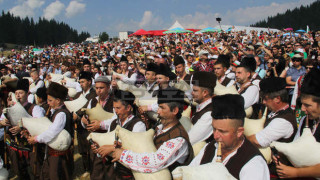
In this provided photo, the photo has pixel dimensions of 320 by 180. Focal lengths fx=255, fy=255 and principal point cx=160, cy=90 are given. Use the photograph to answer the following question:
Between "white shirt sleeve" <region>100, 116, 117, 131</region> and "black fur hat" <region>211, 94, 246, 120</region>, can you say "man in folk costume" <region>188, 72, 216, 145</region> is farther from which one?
"white shirt sleeve" <region>100, 116, 117, 131</region>

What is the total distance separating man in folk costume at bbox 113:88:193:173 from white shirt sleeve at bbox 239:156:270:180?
0.68m

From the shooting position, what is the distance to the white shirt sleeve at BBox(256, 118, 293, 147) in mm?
2697

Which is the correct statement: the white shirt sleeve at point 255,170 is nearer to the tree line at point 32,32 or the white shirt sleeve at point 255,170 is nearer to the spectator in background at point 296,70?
the spectator in background at point 296,70

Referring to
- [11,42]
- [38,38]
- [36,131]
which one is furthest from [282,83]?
[38,38]

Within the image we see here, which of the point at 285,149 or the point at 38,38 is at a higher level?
the point at 38,38

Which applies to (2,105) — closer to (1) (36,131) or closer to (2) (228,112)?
(1) (36,131)

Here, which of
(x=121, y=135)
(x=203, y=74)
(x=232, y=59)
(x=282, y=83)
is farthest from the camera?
(x=232, y=59)

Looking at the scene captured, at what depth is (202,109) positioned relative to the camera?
10.5 ft

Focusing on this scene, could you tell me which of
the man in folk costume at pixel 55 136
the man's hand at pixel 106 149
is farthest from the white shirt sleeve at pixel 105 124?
the man's hand at pixel 106 149

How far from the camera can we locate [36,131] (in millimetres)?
3570

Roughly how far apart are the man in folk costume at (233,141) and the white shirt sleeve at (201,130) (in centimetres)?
81

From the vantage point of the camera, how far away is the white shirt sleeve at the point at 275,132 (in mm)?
2697

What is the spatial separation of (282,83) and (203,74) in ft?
3.23

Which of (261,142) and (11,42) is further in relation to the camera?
(11,42)
